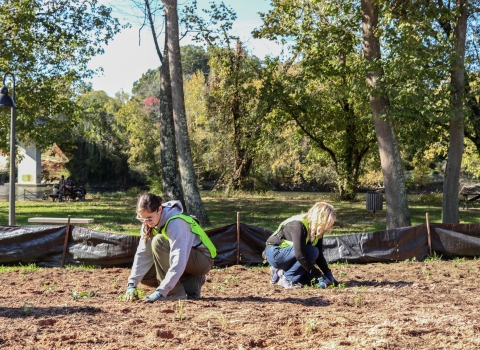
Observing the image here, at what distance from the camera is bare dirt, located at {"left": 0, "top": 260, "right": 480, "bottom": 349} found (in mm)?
4578

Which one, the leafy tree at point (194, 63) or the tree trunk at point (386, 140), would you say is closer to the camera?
the tree trunk at point (386, 140)

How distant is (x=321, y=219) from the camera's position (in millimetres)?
6945

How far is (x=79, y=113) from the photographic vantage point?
2280cm

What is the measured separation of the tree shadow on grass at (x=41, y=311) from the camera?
216 inches

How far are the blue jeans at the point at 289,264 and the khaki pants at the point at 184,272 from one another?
4.46 feet

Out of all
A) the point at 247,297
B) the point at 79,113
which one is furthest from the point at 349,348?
the point at 79,113

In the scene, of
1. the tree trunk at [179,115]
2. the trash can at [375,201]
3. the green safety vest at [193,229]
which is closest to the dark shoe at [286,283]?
the green safety vest at [193,229]

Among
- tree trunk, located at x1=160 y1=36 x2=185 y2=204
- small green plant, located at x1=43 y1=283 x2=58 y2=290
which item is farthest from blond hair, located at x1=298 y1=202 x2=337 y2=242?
tree trunk, located at x1=160 y1=36 x2=185 y2=204

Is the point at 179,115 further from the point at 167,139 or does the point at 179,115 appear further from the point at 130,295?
the point at 130,295

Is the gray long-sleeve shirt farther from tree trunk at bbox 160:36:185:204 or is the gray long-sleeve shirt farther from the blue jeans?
tree trunk at bbox 160:36:185:204

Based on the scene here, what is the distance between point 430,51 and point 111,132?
43.8m

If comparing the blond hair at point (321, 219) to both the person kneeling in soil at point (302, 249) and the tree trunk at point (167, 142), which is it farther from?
the tree trunk at point (167, 142)

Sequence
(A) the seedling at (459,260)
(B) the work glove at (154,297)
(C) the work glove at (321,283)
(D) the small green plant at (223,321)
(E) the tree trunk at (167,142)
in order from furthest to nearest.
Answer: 1. (E) the tree trunk at (167,142)
2. (A) the seedling at (459,260)
3. (C) the work glove at (321,283)
4. (B) the work glove at (154,297)
5. (D) the small green plant at (223,321)

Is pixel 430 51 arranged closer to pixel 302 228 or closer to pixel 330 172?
pixel 302 228
